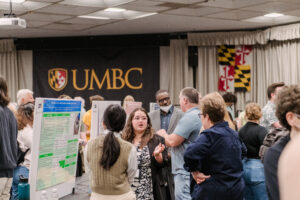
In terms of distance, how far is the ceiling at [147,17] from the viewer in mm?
6891

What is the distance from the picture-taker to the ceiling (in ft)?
22.6

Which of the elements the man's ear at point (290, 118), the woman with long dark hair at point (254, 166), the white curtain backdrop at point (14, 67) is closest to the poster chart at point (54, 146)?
the woman with long dark hair at point (254, 166)

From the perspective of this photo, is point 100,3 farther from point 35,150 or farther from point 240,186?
point 240,186

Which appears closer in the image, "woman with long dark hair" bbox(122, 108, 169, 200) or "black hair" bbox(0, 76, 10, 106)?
"black hair" bbox(0, 76, 10, 106)

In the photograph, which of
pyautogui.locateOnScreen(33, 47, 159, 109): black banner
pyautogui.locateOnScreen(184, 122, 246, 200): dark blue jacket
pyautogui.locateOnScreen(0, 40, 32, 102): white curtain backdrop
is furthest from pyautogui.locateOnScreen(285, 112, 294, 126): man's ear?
pyautogui.locateOnScreen(0, 40, 32, 102): white curtain backdrop

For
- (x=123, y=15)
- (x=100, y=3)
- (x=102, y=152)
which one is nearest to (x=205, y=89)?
(x=123, y=15)

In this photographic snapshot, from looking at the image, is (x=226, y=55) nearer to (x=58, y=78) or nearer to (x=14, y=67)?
(x=58, y=78)

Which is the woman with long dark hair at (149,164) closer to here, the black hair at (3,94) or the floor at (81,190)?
the floor at (81,190)

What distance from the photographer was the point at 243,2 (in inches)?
268

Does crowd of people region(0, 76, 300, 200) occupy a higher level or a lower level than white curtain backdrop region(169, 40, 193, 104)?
lower

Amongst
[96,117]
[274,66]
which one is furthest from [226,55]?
[96,117]

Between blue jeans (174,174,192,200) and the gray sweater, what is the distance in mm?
1526

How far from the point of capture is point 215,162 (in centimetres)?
290

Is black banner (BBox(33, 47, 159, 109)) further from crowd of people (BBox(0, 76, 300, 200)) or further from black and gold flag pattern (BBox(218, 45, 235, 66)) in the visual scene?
crowd of people (BBox(0, 76, 300, 200))
